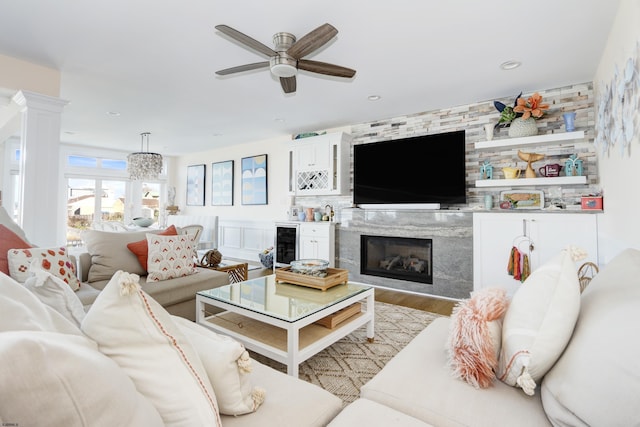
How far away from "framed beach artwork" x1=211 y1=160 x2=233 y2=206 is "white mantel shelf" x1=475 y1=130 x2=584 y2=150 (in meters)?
4.83

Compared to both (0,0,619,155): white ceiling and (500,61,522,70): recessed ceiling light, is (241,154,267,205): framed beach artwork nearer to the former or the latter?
(0,0,619,155): white ceiling

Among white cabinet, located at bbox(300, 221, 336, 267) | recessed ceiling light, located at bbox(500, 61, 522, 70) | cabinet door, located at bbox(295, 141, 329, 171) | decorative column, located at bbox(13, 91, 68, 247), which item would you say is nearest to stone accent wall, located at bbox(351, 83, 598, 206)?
cabinet door, located at bbox(295, 141, 329, 171)

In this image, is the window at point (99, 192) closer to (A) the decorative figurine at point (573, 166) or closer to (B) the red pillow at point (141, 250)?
→ (B) the red pillow at point (141, 250)

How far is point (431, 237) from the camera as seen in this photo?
12.9ft

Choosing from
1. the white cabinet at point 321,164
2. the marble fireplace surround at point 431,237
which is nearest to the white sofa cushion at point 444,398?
the marble fireplace surround at point 431,237

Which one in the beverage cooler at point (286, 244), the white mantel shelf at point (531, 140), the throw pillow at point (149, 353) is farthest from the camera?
the beverage cooler at point (286, 244)

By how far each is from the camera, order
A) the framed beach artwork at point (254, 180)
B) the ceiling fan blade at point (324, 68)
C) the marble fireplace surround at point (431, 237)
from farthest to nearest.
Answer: the framed beach artwork at point (254, 180)
the marble fireplace surround at point (431, 237)
the ceiling fan blade at point (324, 68)

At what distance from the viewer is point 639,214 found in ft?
5.90

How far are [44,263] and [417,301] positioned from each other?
3.46 m

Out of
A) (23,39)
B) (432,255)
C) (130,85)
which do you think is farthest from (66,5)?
(432,255)

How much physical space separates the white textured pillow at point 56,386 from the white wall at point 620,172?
2480 millimetres

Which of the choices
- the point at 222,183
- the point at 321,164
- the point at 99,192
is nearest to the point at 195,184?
the point at 222,183

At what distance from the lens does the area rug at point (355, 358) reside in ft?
6.21

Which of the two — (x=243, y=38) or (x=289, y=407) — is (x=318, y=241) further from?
(x=289, y=407)
